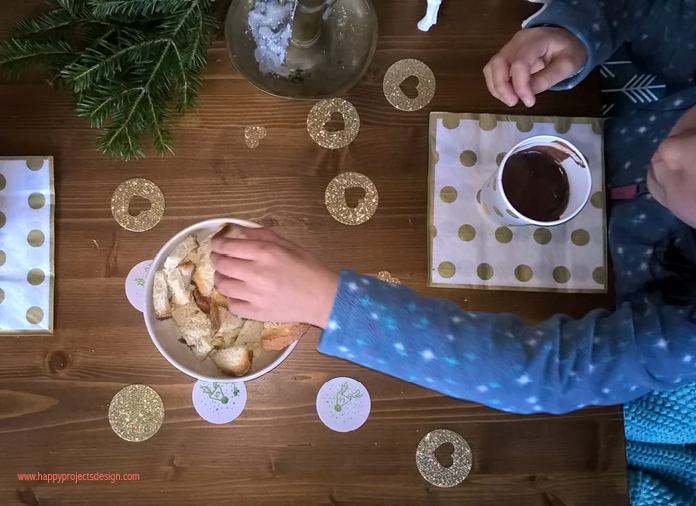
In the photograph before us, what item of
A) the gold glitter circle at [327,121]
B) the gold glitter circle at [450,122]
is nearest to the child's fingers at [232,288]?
the gold glitter circle at [327,121]

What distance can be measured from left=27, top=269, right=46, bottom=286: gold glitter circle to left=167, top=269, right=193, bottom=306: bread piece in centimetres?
20

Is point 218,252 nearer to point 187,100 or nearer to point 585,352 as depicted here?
point 187,100

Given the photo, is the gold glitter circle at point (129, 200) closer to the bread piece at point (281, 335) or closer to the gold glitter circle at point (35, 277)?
the gold glitter circle at point (35, 277)

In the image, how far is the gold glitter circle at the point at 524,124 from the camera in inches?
26.8

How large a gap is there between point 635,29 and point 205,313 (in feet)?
2.27

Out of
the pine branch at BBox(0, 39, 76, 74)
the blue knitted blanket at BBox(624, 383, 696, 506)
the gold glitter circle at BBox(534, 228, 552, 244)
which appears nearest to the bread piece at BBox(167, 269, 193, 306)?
the pine branch at BBox(0, 39, 76, 74)

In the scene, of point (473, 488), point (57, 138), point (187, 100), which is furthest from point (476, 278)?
point (57, 138)

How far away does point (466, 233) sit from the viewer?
2.16 feet

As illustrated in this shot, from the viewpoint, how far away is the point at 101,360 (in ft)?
2.06

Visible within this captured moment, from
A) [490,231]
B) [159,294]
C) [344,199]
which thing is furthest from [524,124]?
[159,294]

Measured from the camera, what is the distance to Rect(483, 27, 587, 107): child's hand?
2.03 feet

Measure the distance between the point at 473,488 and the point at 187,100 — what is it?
58 centimetres

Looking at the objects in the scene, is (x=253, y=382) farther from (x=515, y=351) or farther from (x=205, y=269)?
(x=515, y=351)

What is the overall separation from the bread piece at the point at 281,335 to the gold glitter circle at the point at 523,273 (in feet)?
0.92
